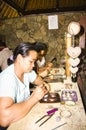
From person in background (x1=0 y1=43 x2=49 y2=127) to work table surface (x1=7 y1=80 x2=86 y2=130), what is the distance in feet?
0.22

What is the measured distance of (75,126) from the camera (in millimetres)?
1864

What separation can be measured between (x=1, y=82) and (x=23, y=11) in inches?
184

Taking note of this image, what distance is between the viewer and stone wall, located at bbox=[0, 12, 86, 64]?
5617 millimetres

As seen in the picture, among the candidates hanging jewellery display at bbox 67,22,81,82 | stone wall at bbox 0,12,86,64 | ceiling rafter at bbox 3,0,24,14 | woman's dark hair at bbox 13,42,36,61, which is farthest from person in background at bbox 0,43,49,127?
ceiling rafter at bbox 3,0,24,14

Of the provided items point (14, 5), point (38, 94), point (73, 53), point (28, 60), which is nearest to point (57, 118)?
point (38, 94)

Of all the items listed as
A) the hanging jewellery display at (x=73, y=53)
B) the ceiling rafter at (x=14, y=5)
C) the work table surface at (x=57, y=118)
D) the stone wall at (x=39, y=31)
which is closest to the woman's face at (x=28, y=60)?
the work table surface at (x=57, y=118)

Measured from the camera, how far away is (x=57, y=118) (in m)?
1.99

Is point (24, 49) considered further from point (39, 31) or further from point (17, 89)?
point (39, 31)

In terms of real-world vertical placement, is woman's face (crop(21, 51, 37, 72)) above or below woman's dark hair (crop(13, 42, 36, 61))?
below

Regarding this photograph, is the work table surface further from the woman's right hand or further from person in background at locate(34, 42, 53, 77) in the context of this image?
person in background at locate(34, 42, 53, 77)

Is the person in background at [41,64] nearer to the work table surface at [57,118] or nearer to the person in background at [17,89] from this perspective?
the person in background at [17,89]

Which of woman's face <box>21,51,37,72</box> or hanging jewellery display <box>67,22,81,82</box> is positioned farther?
hanging jewellery display <box>67,22,81,82</box>

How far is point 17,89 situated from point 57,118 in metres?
0.48

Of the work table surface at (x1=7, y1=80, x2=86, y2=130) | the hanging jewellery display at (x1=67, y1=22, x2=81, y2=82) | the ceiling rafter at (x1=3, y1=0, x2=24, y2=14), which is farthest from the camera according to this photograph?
the ceiling rafter at (x1=3, y1=0, x2=24, y2=14)
